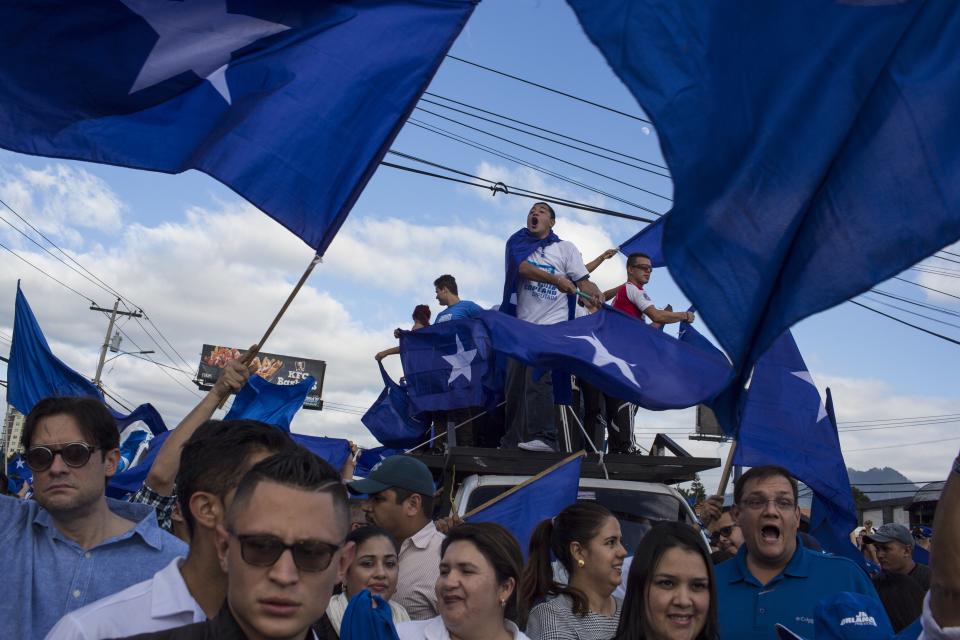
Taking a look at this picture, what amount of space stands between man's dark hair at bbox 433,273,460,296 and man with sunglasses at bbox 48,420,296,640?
6869mm

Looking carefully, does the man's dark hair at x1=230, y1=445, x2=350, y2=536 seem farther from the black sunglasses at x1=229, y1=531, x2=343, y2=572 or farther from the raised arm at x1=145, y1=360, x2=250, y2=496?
the raised arm at x1=145, y1=360, x2=250, y2=496

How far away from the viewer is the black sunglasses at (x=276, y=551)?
82.2 inches

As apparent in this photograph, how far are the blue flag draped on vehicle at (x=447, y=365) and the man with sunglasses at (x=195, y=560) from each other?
18.8 feet

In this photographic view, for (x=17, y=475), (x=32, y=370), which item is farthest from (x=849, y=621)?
(x=17, y=475)

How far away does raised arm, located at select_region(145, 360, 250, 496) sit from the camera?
11.6 ft

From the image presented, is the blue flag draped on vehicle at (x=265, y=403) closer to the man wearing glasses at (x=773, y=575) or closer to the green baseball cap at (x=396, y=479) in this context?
the green baseball cap at (x=396, y=479)

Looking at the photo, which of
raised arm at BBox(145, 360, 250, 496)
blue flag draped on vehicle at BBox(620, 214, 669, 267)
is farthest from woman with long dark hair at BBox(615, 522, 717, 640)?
blue flag draped on vehicle at BBox(620, 214, 669, 267)

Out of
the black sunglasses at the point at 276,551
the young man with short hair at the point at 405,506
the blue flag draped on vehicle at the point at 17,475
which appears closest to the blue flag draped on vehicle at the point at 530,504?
the young man with short hair at the point at 405,506

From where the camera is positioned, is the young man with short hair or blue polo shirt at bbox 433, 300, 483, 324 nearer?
the young man with short hair

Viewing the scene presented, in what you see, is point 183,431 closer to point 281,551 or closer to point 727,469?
point 281,551

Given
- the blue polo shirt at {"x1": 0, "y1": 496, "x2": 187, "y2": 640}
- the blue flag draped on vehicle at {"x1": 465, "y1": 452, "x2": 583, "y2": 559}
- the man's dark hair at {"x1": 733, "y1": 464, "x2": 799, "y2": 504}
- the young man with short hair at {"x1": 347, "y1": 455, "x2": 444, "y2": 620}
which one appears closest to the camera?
the blue polo shirt at {"x1": 0, "y1": 496, "x2": 187, "y2": 640}

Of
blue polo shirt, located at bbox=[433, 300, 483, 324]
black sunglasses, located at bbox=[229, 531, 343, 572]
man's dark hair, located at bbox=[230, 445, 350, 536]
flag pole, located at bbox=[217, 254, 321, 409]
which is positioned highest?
blue polo shirt, located at bbox=[433, 300, 483, 324]

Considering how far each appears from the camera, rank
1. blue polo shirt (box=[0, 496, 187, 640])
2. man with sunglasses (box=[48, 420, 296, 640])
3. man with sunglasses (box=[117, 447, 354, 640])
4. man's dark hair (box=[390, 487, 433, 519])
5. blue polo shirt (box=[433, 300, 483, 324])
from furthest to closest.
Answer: blue polo shirt (box=[433, 300, 483, 324]), man's dark hair (box=[390, 487, 433, 519]), blue polo shirt (box=[0, 496, 187, 640]), man with sunglasses (box=[48, 420, 296, 640]), man with sunglasses (box=[117, 447, 354, 640])

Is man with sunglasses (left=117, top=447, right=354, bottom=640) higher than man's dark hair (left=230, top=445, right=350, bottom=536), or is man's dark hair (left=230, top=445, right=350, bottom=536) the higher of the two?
man's dark hair (left=230, top=445, right=350, bottom=536)
